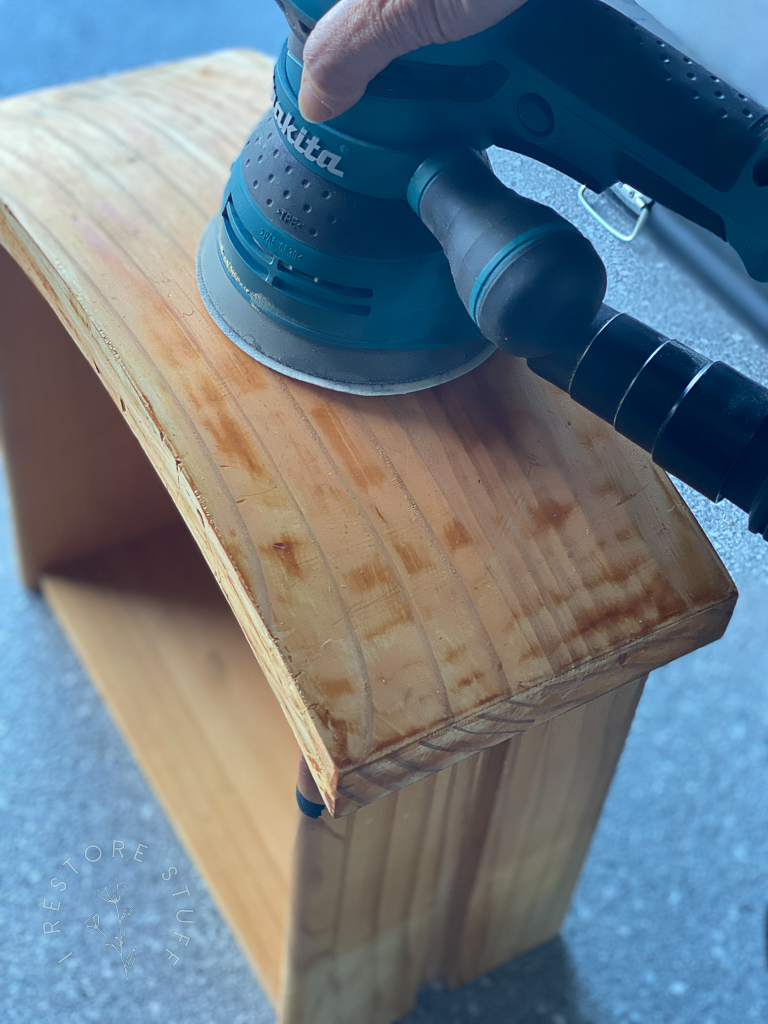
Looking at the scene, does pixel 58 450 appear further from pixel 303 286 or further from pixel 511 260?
pixel 511 260

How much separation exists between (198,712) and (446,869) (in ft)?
1.02

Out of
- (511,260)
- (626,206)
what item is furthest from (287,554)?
(626,206)

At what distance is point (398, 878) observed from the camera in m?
0.55

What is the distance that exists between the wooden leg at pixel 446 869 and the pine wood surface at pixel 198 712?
0.10m

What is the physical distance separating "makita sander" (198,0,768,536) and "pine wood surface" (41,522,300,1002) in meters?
0.43

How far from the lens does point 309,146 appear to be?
41 cm

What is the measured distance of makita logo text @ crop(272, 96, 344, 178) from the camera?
1.35ft

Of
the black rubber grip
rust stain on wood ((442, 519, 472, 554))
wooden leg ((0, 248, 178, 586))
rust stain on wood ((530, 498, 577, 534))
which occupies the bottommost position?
wooden leg ((0, 248, 178, 586))

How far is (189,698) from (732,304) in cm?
54

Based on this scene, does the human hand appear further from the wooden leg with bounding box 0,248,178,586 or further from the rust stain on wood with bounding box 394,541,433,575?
the wooden leg with bounding box 0,248,178,586

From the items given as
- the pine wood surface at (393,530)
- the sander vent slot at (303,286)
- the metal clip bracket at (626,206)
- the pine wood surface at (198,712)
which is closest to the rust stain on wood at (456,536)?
the pine wood surface at (393,530)

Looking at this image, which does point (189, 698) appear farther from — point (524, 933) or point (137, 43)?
point (137, 43)

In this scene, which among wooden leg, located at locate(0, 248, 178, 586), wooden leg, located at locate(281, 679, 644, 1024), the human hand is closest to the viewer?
the human hand

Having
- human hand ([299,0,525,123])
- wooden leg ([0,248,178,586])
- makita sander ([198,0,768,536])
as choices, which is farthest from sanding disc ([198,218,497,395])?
wooden leg ([0,248,178,586])
